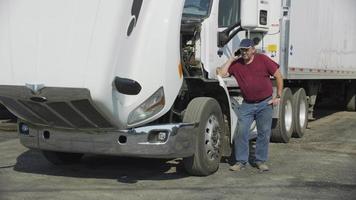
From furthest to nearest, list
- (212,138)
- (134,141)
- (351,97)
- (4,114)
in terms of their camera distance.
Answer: (351,97), (4,114), (212,138), (134,141)

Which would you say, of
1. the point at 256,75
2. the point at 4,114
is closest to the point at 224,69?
the point at 256,75

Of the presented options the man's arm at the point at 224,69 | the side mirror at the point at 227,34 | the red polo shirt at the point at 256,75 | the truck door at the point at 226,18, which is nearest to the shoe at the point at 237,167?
the red polo shirt at the point at 256,75

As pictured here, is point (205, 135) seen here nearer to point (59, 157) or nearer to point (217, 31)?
point (217, 31)

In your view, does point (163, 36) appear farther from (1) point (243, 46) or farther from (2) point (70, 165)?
(2) point (70, 165)

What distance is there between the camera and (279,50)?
10.3 metres

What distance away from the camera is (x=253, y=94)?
819 centimetres

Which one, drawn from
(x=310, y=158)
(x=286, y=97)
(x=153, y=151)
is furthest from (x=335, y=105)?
(x=153, y=151)

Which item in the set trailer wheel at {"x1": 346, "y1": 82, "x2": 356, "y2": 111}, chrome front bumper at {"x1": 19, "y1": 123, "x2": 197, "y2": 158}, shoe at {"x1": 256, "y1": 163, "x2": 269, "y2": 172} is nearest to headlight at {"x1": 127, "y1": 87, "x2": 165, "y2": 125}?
chrome front bumper at {"x1": 19, "y1": 123, "x2": 197, "y2": 158}

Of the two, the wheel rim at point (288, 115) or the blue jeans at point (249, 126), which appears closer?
the blue jeans at point (249, 126)

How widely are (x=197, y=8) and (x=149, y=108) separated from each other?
65.0 inches

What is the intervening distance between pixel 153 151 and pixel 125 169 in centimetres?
150

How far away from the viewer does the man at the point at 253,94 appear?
26.8ft

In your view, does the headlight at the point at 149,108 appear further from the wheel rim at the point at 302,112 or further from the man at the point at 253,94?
the wheel rim at the point at 302,112

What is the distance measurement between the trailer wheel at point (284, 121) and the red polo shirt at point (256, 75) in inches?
107
